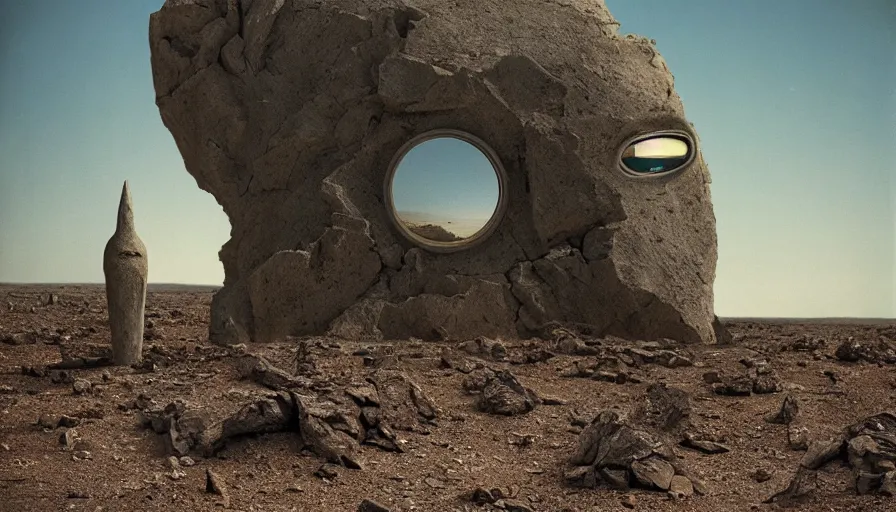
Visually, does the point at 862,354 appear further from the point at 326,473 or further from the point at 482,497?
the point at 326,473

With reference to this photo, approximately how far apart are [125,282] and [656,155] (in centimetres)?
520

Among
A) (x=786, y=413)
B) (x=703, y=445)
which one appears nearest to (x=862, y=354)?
(x=786, y=413)

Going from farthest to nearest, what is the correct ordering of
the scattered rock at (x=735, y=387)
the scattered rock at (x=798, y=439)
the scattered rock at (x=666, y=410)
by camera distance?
the scattered rock at (x=735, y=387) → the scattered rock at (x=666, y=410) → the scattered rock at (x=798, y=439)

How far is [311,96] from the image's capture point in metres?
10.0

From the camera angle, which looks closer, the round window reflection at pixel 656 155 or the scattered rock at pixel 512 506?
the scattered rock at pixel 512 506

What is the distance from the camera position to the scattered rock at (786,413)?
6375 millimetres

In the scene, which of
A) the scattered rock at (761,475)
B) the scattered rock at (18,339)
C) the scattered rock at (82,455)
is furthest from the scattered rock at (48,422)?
the scattered rock at (761,475)

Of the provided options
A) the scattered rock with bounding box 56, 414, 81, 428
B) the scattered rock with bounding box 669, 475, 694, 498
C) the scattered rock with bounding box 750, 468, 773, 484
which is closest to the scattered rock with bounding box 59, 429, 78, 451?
the scattered rock with bounding box 56, 414, 81, 428

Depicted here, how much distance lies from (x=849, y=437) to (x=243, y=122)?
6835mm

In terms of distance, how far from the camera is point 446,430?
624cm

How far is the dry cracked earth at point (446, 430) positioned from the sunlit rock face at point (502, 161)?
99 centimetres

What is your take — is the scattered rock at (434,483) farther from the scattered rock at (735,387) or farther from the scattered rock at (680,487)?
the scattered rock at (735,387)

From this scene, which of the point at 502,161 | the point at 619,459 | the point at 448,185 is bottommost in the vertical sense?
the point at 619,459

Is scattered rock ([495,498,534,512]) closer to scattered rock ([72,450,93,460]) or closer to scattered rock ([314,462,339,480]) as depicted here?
scattered rock ([314,462,339,480])
